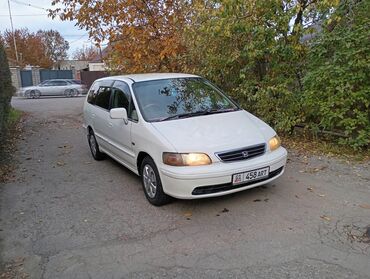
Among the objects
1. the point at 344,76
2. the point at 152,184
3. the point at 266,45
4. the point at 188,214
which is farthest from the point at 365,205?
the point at 266,45

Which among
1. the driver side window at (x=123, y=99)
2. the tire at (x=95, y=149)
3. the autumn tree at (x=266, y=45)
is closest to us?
the driver side window at (x=123, y=99)

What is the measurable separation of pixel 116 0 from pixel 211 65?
12.0 ft

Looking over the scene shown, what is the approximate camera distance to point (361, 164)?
234 inches

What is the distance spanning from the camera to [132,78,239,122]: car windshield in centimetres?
497

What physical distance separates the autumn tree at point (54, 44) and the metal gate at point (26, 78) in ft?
65.1

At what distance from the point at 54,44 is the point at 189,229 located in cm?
6075

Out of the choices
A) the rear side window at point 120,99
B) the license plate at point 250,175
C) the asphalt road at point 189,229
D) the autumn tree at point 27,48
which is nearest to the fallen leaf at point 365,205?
the asphalt road at point 189,229

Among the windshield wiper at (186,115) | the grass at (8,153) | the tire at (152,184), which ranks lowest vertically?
the grass at (8,153)

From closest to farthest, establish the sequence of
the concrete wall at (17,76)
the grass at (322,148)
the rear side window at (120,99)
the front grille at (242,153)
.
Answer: the front grille at (242,153)
the rear side window at (120,99)
the grass at (322,148)
the concrete wall at (17,76)

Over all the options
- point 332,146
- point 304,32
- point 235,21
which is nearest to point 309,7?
point 304,32

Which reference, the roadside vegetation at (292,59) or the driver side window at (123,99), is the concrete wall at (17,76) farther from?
the driver side window at (123,99)

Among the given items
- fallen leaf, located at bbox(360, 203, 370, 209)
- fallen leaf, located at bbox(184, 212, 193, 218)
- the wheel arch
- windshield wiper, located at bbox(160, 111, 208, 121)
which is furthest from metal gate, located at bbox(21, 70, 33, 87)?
fallen leaf, located at bbox(360, 203, 370, 209)

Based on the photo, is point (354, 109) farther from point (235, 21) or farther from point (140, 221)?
point (140, 221)

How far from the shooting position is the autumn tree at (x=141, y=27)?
33.7 ft
